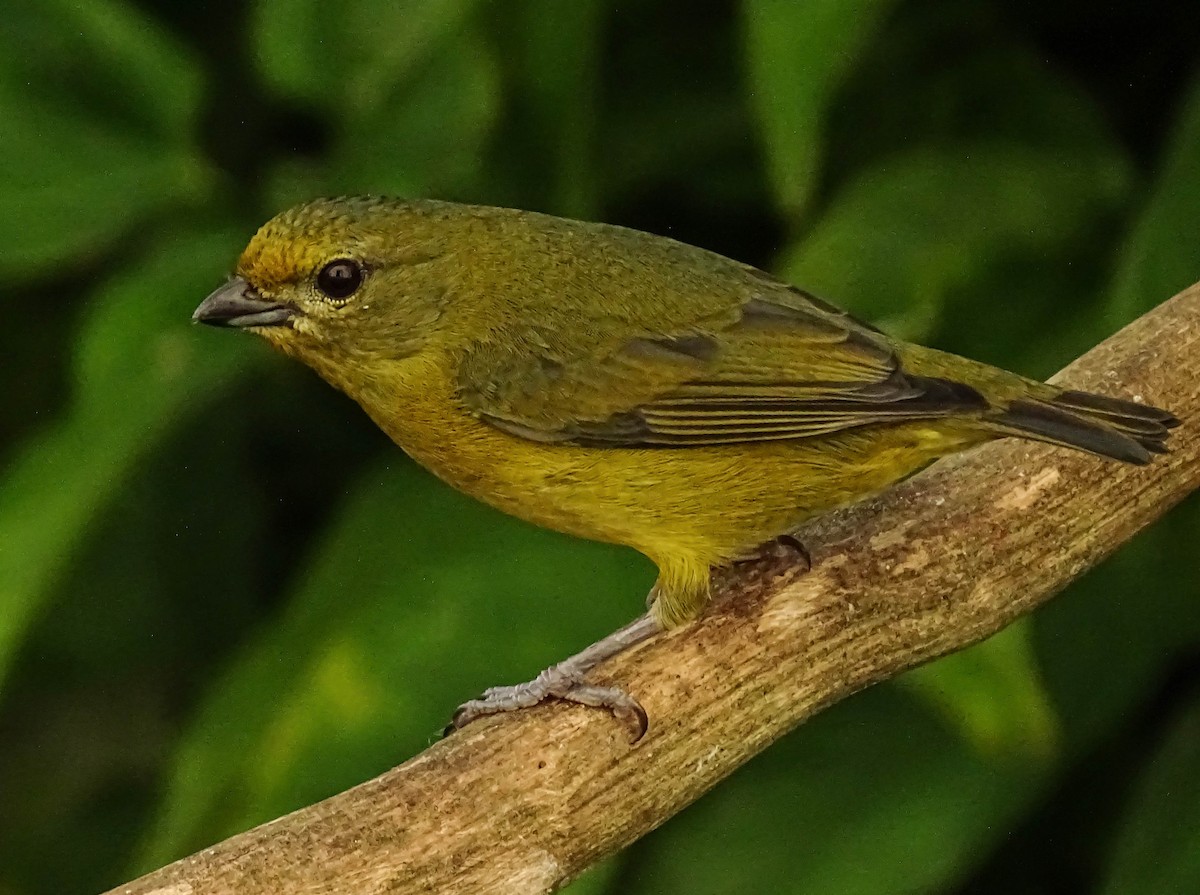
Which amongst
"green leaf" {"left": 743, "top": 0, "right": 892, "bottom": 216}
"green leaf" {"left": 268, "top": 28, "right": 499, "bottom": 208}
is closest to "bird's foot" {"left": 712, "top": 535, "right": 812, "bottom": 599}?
"green leaf" {"left": 743, "top": 0, "right": 892, "bottom": 216}

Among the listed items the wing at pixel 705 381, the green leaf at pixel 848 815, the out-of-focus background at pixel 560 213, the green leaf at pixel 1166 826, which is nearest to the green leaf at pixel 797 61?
the out-of-focus background at pixel 560 213

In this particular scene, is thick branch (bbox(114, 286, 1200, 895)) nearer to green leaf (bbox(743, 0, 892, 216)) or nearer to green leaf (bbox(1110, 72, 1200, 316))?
green leaf (bbox(1110, 72, 1200, 316))

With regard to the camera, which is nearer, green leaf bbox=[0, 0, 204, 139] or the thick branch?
the thick branch

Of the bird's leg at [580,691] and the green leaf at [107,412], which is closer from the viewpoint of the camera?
the bird's leg at [580,691]

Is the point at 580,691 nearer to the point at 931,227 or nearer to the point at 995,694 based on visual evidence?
the point at 995,694

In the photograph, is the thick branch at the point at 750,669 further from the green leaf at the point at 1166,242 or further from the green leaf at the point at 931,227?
the green leaf at the point at 931,227
